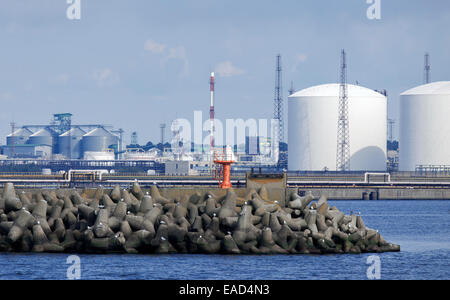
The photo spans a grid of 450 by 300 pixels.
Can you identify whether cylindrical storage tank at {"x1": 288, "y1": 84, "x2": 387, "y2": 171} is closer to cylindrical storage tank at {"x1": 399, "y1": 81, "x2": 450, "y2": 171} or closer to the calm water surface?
cylindrical storage tank at {"x1": 399, "y1": 81, "x2": 450, "y2": 171}

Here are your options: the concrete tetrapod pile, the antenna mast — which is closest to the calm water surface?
the concrete tetrapod pile

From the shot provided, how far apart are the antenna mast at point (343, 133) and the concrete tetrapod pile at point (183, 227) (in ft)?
302

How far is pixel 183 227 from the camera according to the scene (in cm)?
3947

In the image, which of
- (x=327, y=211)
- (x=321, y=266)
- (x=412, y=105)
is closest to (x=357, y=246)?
(x=327, y=211)

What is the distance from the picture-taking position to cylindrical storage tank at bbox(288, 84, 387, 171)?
137 metres

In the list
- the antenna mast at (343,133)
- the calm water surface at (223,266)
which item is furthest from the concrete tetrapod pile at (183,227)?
the antenna mast at (343,133)

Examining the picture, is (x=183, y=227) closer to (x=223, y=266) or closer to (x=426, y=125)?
(x=223, y=266)

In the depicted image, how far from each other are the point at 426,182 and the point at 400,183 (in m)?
3.13

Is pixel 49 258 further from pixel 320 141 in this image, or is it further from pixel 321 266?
pixel 320 141

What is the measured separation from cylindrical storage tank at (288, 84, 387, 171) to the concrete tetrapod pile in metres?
94.8

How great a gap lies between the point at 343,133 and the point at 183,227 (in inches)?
3883

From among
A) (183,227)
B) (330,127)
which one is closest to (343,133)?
(330,127)

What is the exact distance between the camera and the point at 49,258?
124ft

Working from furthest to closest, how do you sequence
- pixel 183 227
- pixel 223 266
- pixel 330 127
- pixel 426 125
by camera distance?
pixel 330 127
pixel 426 125
pixel 183 227
pixel 223 266
